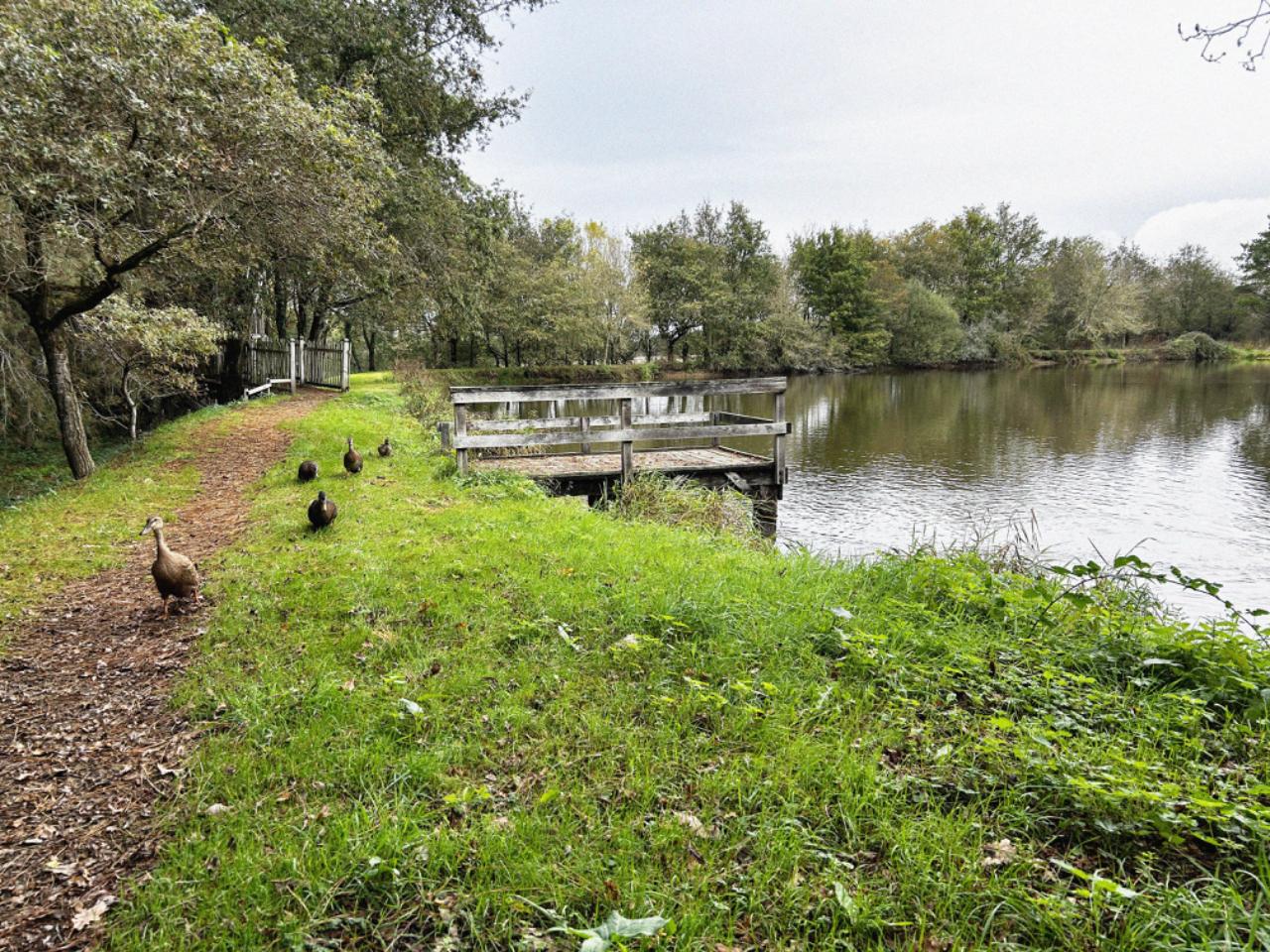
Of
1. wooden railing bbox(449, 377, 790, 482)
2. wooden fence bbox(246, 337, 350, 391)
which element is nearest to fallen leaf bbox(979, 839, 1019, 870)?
wooden railing bbox(449, 377, 790, 482)

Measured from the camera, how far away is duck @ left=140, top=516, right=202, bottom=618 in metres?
4.63

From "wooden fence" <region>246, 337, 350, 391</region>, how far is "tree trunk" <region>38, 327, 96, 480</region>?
1164 centimetres

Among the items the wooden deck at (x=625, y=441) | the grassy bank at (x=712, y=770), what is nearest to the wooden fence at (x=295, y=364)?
the wooden deck at (x=625, y=441)

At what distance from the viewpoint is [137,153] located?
6797 millimetres

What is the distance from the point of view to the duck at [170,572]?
4.63m

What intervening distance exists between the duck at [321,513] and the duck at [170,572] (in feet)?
6.03

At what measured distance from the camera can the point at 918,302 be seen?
175 ft

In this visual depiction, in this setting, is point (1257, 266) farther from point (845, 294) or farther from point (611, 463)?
point (611, 463)

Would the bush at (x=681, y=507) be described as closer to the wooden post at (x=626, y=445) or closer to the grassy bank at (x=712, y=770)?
the wooden post at (x=626, y=445)

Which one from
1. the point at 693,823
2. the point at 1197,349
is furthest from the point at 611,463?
the point at 1197,349

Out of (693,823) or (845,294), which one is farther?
(845,294)

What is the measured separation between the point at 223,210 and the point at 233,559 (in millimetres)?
5306

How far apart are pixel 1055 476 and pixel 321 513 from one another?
1599 cm

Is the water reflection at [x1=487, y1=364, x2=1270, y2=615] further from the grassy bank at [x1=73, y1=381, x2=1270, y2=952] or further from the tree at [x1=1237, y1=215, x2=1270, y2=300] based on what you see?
the tree at [x1=1237, y1=215, x2=1270, y2=300]
